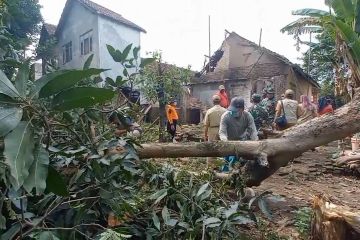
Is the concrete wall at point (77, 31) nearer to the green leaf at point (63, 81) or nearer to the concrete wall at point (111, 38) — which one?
the concrete wall at point (111, 38)

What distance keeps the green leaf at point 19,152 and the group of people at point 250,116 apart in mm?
3625

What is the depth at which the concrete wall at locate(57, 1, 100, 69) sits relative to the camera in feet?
49.6

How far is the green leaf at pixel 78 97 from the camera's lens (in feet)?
4.15

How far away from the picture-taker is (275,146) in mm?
4148

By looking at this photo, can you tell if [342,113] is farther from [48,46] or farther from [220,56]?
[220,56]

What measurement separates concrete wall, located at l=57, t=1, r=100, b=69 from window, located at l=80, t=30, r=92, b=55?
178 mm

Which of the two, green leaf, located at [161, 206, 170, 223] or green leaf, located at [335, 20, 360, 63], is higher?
green leaf, located at [335, 20, 360, 63]

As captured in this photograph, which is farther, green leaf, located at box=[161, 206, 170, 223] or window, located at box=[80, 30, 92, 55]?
window, located at box=[80, 30, 92, 55]

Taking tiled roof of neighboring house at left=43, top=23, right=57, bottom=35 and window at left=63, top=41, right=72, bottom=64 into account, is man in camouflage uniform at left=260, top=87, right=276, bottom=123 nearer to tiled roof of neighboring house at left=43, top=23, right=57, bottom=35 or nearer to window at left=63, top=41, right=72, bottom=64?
window at left=63, top=41, right=72, bottom=64

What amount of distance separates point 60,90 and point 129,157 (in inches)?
49.8

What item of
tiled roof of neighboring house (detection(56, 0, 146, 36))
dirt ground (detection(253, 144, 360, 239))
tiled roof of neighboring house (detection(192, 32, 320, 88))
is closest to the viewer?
dirt ground (detection(253, 144, 360, 239))

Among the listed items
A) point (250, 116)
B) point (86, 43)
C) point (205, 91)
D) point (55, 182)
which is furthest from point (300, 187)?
point (205, 91)

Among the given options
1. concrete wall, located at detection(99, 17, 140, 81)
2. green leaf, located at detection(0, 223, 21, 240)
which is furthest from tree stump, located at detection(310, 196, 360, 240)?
concrete wall, located at detection(99, 17, 140, 81)

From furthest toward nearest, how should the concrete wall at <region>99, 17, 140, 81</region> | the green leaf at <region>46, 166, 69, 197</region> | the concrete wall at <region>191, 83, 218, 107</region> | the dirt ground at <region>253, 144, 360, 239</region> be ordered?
the concrete wall at <region>191, 83, 218, 107</region> < the concrete wall at <region>99, 17, 140, 81</region> < the dirt ground at <region>253, 144, 360, 239</region> < the green leaf at <region>46, 166, 69, 197</region>
